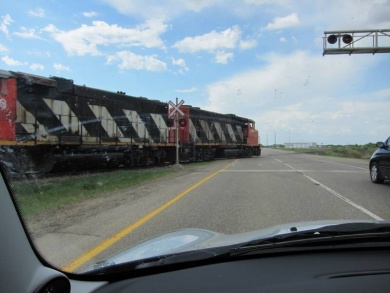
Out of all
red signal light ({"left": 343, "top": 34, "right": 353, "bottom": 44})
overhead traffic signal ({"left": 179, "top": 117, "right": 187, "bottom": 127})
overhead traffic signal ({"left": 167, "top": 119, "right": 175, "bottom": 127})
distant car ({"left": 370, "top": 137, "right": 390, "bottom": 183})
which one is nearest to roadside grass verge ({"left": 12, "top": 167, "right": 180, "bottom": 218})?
overhead traffic signal ({"left": 179, "top": 117, "right": 187, "bottom": 127})

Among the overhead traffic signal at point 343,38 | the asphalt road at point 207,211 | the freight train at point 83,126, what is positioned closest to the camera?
the asphalt road at point 207,211

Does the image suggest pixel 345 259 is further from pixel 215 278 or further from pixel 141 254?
pixel 141 254

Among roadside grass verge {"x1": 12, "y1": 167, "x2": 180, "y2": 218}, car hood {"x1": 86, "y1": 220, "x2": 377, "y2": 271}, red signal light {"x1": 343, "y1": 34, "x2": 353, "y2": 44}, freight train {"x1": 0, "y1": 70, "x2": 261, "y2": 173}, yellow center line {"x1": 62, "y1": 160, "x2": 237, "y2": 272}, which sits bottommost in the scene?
yellow center line {"x1": 62, "y1": 160, "x2": 237, "y2": 272}

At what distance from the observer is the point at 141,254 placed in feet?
9.77

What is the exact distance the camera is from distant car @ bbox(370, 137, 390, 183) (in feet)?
43.3

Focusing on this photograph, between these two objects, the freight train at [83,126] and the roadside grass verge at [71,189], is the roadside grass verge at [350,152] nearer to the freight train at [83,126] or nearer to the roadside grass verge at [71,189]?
the freight train at [83,126]

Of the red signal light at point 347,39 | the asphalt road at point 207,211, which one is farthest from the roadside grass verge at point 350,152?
the asphalt road at point 207,211

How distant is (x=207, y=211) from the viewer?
8609mm

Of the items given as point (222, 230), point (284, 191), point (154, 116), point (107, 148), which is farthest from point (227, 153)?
point (222, 230)

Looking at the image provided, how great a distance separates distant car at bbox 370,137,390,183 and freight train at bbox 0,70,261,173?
1035cm

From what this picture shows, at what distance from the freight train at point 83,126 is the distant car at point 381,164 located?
1035cm

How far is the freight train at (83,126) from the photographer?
474 inches

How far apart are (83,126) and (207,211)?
9975 mm

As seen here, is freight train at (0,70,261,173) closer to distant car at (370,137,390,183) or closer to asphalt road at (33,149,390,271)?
asphalt road at (33,149,390,271)
